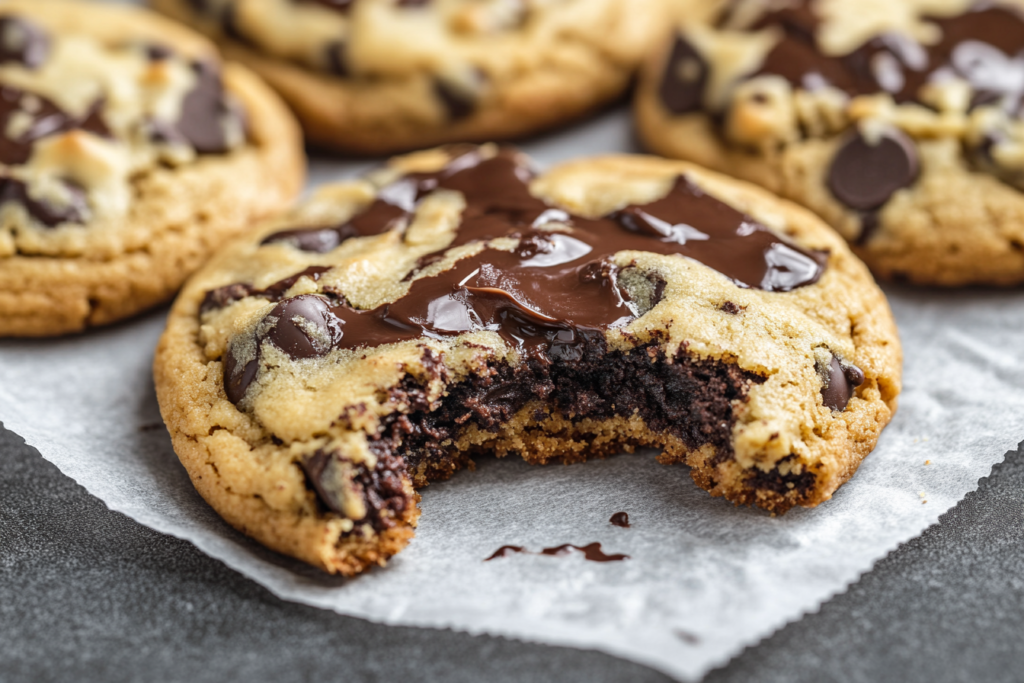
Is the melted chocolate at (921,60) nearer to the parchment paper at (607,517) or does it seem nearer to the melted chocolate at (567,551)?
the parchment paper at (607,517)

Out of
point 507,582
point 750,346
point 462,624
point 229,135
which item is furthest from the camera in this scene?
point 229,135

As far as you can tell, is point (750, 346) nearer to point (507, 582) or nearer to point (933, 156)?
point (507, 582)

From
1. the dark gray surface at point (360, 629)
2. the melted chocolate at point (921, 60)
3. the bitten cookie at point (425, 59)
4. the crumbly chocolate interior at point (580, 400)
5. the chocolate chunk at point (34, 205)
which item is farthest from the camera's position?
the bitten cookie at point (425, 59)

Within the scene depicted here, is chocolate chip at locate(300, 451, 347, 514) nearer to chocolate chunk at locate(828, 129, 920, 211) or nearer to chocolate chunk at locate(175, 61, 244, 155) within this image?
chocolate chunk at locate(175, 61, 244, 155)

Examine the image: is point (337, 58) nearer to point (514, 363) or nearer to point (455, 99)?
point (455, 99)

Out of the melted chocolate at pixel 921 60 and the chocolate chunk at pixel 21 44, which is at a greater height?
the melted chocolate at pixel 921 60

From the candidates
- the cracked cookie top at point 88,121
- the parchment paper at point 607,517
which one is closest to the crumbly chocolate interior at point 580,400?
the parchment paper at point 607,517

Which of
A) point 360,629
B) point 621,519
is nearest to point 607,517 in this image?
point 621,519

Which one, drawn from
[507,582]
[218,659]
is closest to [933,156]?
[507,582]
